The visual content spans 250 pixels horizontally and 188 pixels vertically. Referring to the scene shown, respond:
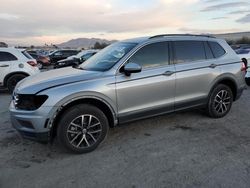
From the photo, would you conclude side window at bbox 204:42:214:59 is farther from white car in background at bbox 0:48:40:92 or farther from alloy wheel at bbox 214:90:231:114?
white car in background at bbox 0:48:40:92

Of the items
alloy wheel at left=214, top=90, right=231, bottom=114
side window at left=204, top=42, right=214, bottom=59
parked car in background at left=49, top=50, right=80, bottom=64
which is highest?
side window at left=204, top=42, right=214, bottom=59

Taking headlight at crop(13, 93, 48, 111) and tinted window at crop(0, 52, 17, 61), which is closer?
headlight at crop(13, 93, 48, 111)

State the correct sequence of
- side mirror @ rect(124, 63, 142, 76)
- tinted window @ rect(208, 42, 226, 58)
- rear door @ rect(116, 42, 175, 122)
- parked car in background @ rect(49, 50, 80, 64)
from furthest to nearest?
parked car in background @ rect(49, 50, 80, 64) < tinted window @ rect(208, 42, 226, 58) < rear door @ rect(116, 42, 175, 122) < side mirror @ rect(124, 63, 142, 76)

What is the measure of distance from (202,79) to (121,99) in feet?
6.10

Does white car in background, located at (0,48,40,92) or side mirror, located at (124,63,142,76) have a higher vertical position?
side mirror, located at (124,63,142,76)

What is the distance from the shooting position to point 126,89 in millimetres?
4750

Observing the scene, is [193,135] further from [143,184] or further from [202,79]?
[143,184]

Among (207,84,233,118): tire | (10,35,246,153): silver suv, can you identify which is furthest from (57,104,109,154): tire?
(207,84,233,118): tire

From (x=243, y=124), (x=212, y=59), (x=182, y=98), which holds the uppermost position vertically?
(x=212, y=59)

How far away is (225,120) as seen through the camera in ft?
19.9

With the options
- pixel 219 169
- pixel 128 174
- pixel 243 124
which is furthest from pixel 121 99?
pixel 243 124

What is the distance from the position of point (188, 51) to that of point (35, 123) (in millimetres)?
3145

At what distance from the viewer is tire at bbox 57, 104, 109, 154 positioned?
432 cm

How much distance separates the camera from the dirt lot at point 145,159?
3.65 meters
